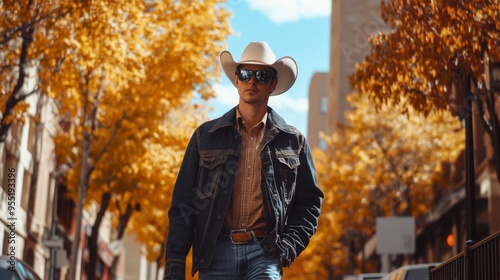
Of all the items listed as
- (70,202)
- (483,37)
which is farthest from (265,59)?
(70,202)

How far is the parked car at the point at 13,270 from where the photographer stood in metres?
9.38

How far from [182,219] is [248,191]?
43 cm

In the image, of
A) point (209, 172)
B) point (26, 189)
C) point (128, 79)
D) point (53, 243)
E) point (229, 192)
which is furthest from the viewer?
point (26, 189)

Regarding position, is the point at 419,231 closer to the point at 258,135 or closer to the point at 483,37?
the point at 483,37

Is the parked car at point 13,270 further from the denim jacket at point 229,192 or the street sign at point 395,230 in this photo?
the street sign at point 395,230

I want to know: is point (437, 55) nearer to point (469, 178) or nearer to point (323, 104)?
point (469, 178)

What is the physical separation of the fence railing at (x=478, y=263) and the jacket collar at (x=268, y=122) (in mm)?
4343

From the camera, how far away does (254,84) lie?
263 inches

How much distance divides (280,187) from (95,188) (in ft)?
88.3

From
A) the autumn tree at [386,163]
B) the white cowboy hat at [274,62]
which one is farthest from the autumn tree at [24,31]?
the autumn tree at [386,163]

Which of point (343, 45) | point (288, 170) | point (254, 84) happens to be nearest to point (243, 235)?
point (288, 170)

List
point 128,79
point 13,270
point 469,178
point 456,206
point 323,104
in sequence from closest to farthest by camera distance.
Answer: point 13,270, point 469,178, point 128,79, point 456,206, point 323,104

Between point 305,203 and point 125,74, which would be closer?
point 305,203

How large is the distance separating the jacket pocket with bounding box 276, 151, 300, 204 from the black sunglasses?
1.65 feet
